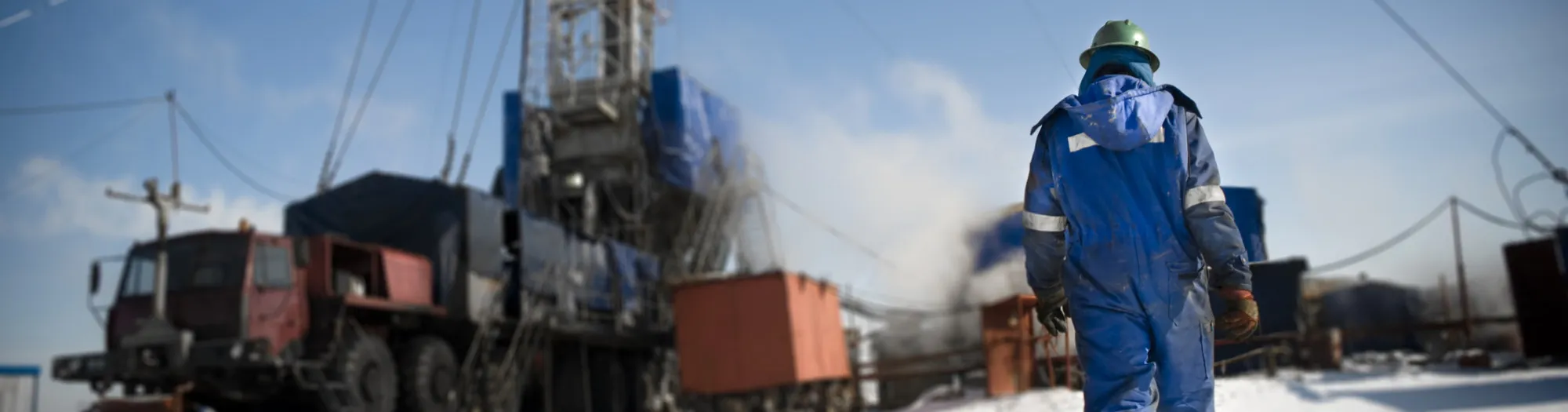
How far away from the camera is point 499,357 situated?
16.7 meters

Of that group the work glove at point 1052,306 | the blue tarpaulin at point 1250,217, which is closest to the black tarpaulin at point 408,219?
the blue tarpaulin at point 1250,217

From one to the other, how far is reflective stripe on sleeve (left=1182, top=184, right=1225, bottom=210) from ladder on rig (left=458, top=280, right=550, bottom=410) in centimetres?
1266

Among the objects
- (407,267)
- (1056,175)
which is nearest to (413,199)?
(407,267)

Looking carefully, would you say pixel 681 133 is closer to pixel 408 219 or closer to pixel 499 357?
pixel 499 357

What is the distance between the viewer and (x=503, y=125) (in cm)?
2367

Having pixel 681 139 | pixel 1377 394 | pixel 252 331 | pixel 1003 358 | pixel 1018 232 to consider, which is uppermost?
pixel 681 139

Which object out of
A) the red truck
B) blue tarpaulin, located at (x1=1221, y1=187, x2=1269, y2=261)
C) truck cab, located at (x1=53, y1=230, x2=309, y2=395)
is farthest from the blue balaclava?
truck cab, located at (x1=53, y1=230, x2=309, y2=395)

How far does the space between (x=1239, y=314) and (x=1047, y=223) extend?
2.10ft

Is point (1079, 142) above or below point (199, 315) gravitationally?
below

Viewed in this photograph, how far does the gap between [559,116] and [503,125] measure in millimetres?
2469

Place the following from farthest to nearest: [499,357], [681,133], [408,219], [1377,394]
→ [681,133] → [499,357] → [408,219] → [1377,394]

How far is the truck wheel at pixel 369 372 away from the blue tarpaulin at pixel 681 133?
350 inches

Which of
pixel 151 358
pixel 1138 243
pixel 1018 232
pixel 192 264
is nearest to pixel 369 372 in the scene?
pixel 192 264

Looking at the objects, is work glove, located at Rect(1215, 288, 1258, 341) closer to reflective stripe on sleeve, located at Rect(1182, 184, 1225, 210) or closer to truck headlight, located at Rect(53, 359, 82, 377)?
reflective stripe on sleeve, located at Rect(1182, 184, 1225, 210)
